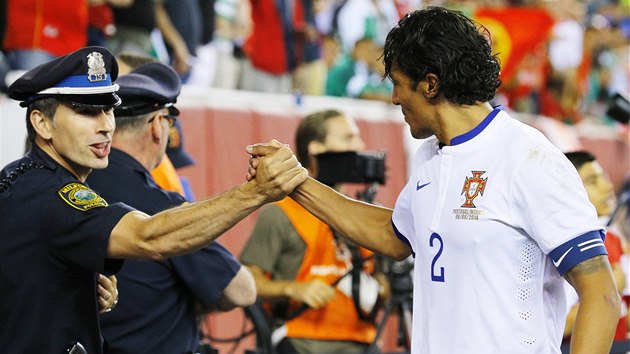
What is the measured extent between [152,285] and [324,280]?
6.08 ft

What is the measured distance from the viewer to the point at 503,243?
3.11m

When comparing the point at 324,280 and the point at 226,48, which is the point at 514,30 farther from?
the point at 324,280

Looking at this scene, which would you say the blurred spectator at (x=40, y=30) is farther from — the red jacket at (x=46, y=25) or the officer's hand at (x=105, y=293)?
the officer's hand at (x=105, y=293)

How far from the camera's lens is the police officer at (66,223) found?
318cm

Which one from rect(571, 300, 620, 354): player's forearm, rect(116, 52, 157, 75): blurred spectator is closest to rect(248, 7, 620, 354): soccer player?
rect(571, 300, 620, 354): player's forearm

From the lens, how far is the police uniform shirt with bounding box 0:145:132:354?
10.4 ft

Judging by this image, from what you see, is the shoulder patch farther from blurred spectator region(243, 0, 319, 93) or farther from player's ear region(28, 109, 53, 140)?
blurred spectator region(243, 0, 319, 93)

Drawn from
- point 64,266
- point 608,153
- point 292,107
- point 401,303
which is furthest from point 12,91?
point 608,153

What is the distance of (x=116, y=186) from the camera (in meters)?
4.04

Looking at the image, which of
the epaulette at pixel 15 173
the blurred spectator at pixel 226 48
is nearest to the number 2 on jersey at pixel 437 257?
the epaulette at pixel 15 173

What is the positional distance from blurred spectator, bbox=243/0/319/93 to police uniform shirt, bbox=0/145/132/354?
582cm

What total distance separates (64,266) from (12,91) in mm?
565

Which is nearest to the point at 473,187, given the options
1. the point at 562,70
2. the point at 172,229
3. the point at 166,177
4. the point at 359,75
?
the point at 172,229

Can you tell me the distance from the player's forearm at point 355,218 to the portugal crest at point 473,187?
485 mm
